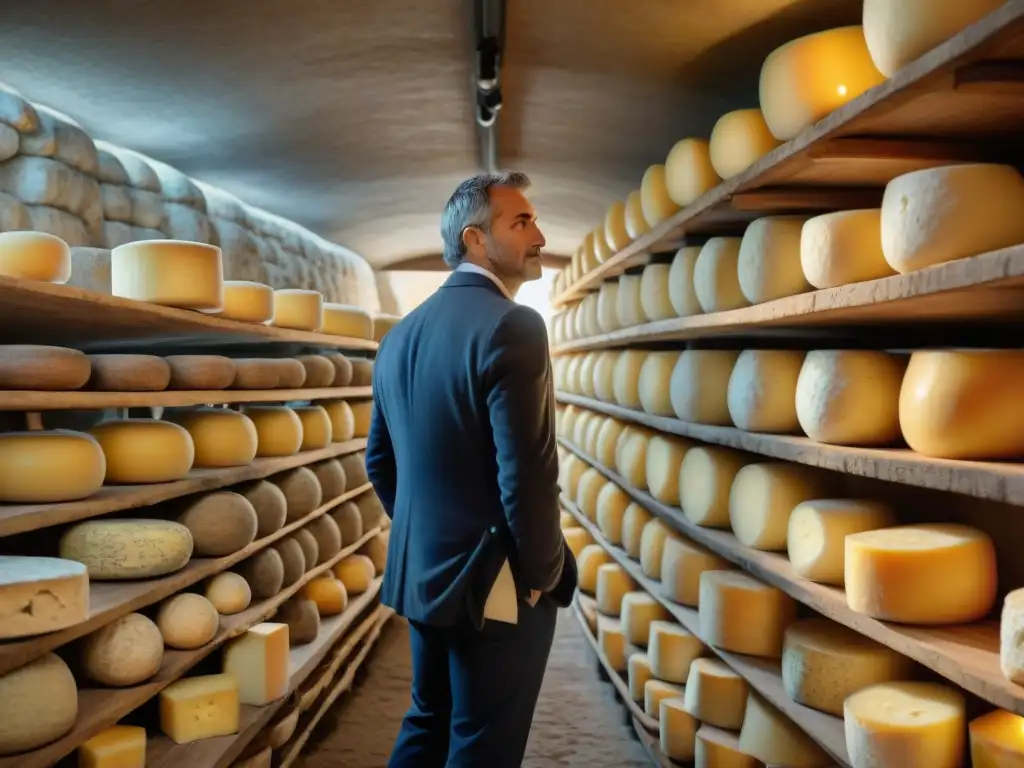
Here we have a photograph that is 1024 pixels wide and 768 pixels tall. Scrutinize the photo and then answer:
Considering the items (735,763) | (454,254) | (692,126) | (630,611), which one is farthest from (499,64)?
(735,763)

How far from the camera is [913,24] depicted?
4.27ft

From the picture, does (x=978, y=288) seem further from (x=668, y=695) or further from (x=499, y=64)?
(x=499, y=64)

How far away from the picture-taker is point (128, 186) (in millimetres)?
3113

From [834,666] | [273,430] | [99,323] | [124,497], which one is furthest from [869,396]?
[273,430]

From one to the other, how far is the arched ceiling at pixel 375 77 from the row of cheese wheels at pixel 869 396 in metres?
0.94

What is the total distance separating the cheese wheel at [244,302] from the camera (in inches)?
99.3

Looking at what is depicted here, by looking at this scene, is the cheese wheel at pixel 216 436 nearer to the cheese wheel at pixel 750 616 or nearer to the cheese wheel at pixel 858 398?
the cheese wheel at pixel 750 616

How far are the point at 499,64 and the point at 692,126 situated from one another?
2.84ft

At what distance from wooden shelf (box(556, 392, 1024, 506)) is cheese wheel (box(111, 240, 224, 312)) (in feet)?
4.31

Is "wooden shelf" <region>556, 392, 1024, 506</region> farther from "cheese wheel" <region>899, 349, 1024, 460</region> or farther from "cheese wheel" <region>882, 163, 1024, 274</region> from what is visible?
"cheese wheel" <region>882, 163, 1024, 274</region>

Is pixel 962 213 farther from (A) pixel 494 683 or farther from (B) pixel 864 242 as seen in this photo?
(A) pixel 494 683

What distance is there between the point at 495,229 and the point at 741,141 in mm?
612

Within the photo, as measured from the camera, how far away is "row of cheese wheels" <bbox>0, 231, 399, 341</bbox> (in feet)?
5.53

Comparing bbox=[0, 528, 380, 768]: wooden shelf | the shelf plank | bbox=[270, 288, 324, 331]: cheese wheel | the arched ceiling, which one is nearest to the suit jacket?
the shelf plank
